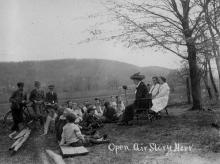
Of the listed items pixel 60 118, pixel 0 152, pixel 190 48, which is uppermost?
pixel 190 48

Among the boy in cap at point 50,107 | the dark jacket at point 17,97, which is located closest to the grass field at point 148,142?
the boy in cap at point 50,107

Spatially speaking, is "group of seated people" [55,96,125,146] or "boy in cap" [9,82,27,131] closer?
"group of seated people" [55,96,125,146]

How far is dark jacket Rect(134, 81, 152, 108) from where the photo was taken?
1089 centimetres

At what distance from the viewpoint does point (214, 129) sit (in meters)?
9.12

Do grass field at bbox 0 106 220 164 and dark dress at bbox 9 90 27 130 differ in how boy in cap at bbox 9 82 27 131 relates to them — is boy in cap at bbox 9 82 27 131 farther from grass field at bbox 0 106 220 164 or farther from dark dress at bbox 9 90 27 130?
grass field at bbox 0 106 220 164

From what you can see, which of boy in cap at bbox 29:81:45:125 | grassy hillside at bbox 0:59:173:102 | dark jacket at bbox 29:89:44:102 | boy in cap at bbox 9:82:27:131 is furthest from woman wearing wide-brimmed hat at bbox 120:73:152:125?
grassy hillside at bbox 0:59:173:102

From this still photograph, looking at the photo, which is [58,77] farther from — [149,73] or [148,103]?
[148,103]

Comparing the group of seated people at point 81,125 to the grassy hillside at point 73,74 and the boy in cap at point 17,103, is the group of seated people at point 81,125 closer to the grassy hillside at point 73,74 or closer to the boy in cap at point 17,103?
the boy in cap at point 17,103

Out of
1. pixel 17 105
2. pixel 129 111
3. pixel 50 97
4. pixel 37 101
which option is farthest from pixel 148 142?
pixel 50 97

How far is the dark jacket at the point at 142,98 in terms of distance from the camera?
35.7 feet

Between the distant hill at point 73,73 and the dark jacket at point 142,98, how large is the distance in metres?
19.8

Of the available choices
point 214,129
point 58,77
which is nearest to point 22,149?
point 214,129

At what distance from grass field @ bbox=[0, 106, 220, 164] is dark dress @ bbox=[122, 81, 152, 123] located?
0.44 metres

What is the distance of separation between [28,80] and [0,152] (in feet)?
83.5
